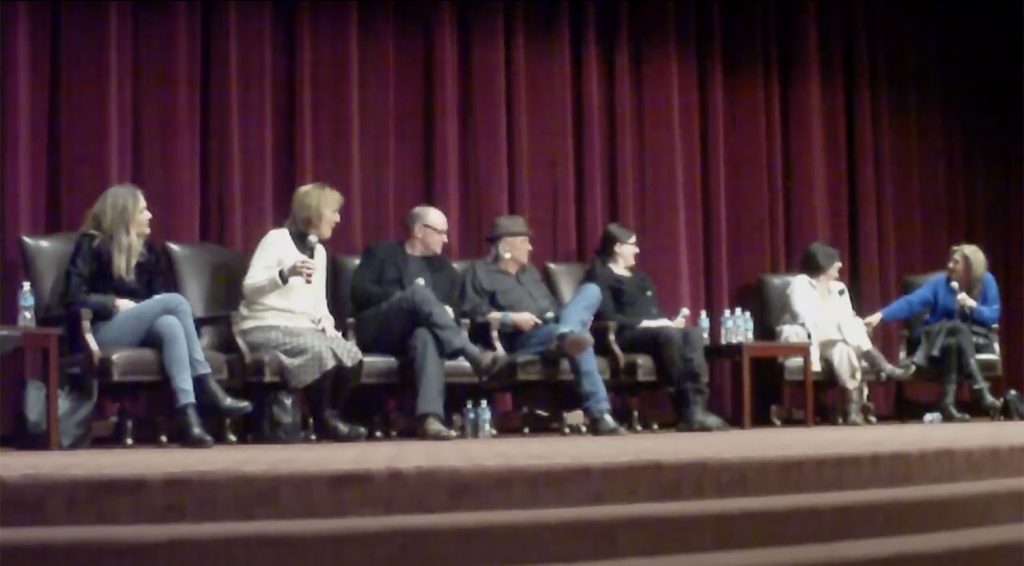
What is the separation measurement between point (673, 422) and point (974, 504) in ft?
8.33

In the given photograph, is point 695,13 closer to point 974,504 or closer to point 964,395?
point 964,395

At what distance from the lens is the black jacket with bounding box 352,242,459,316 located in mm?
4645

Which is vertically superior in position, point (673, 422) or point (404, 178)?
point (404, 178)

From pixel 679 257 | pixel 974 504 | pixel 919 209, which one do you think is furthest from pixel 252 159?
pixel 919 209

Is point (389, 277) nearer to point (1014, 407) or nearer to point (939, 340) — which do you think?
point (939, 340)

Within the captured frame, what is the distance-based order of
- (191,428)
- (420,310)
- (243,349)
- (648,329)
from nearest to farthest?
(191,428) < (243,349) < (420,310) < (648,329)

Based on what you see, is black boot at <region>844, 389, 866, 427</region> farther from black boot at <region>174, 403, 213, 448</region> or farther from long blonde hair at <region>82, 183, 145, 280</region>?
long blonde hair at <region>82, 183, 145, 280</region>

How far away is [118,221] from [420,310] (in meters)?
1.05

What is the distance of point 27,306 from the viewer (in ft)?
14.2

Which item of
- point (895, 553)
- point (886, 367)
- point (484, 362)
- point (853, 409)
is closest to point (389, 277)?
point (484, 362)

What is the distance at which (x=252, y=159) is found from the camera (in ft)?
16.8

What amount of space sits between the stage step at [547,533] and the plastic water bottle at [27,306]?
202cm

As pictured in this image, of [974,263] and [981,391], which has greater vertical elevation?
Result: [974,263]

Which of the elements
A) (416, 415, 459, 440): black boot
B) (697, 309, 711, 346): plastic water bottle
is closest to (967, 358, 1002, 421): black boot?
(697, 309, 711, 346): plastic water bottle
